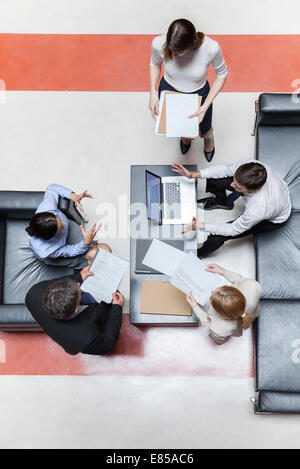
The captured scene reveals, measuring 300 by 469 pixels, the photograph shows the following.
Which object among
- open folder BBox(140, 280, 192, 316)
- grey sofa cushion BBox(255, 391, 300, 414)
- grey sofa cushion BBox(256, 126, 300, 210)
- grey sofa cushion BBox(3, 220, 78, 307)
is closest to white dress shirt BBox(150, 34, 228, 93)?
grey sofa cushion BBox(256, 126, 300, 210)

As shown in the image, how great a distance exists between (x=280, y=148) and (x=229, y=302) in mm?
1686

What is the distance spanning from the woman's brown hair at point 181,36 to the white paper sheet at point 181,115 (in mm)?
405

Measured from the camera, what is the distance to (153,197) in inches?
118

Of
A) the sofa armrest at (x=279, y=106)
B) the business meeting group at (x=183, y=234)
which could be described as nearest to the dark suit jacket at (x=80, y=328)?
the business meeting group at (x=183, y=234)

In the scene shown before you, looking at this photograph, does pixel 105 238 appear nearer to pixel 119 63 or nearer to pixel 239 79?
pixel 119 63

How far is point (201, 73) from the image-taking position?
296 centimetres

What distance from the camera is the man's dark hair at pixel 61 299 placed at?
7.93ft

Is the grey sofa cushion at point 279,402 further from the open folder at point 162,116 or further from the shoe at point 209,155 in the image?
the shoe at point 209,155

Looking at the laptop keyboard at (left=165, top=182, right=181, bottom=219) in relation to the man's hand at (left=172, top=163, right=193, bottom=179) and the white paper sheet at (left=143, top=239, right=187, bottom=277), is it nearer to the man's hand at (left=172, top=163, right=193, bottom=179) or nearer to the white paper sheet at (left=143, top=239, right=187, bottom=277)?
the man's hand at (left=172, top=163, right=193, bottom=179)

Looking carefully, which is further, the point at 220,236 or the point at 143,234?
the point at 220,236

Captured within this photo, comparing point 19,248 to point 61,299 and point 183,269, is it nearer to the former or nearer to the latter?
point 61,299

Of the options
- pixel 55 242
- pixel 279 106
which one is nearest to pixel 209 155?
pixel 279 106

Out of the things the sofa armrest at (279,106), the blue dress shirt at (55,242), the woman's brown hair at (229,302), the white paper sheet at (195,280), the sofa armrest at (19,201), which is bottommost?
the woman's brown hair at (229,302)

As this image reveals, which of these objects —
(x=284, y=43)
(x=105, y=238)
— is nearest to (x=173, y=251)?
(x=105, y=238)
